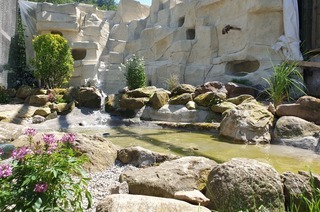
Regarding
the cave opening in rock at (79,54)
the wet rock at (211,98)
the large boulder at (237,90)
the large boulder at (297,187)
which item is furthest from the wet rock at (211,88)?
the cave opening in rock at (79,54)

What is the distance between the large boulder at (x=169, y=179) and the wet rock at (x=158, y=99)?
21.8ft

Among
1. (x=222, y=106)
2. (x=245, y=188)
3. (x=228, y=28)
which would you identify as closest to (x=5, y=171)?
(x=245, y=188)

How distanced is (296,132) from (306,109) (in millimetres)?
875

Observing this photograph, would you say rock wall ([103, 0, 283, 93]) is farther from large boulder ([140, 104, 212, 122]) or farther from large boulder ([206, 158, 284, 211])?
large boulder ([206, 158, 284, 211])

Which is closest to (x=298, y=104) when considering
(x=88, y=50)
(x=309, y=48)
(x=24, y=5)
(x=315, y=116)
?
(x=315, y=116)

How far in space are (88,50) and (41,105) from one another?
7.41 metres

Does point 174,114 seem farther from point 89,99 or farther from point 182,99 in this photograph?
point 89,99

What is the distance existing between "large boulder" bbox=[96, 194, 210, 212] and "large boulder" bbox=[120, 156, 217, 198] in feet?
1.54

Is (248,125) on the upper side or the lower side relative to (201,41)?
lower

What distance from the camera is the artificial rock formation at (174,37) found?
1133 centimetres

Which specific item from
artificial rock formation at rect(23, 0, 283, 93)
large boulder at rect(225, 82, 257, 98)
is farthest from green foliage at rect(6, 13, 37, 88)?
large boulder at rect(225, 82, 257, 98)

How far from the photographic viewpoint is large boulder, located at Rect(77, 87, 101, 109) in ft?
35.4

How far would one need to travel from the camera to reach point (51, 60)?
12008 mm

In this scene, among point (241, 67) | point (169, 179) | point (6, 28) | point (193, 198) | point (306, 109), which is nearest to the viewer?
point (193, 198)
